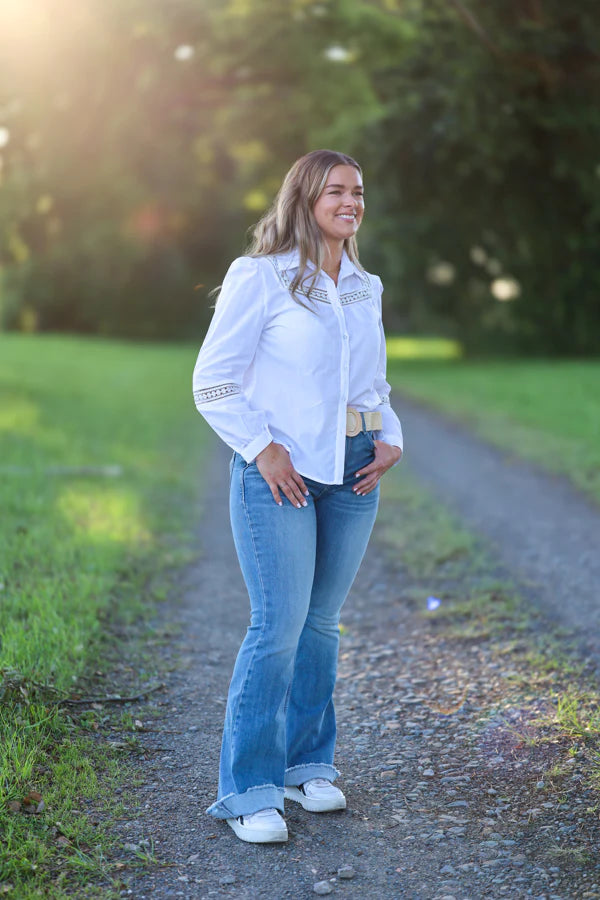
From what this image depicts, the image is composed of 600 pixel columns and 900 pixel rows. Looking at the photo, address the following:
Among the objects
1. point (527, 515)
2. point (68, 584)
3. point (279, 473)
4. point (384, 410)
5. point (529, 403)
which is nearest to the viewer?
point (279, 473)

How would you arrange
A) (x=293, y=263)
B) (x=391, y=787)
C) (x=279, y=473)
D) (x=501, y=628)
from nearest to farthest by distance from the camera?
(x=279, y=473) < (x=293, y=263) < (x=391, y=787) < (x=501, y=628)

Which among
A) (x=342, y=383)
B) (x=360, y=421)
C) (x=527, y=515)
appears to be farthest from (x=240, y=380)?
(x=527, y=515)

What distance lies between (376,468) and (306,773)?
1158 millimetres

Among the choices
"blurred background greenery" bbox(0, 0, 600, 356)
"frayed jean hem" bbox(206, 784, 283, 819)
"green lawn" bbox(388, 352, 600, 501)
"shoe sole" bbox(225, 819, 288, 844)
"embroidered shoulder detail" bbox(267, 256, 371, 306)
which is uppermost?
"blurred background greenery" bbox(0, 0, 600, 356)

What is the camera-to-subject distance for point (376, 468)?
3.20 metres

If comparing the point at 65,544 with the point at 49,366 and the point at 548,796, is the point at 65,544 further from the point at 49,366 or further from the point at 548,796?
the point at 49,366

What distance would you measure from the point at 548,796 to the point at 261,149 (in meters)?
24.2

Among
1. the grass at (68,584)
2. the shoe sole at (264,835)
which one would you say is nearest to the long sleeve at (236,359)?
the shoe sole at (264,835)

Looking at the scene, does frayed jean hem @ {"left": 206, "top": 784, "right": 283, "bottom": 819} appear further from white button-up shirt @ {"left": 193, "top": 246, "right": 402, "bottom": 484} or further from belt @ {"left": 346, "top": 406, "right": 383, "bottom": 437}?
belt @ {"left": 346, "top": 406, "right": 383, "bottom": 437}

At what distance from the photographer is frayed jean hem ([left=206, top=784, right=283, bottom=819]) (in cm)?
317

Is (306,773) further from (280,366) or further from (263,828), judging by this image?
(280,366)

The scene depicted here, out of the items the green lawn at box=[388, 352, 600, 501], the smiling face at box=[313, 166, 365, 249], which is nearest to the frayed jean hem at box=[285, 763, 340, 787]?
the smiling face at box=[313, 166, 365, 249]

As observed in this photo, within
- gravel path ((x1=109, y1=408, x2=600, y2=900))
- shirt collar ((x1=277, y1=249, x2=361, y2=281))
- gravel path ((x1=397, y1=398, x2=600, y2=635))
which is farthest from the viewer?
gravel path ((x1=397, y1=398, x2=600, y2=635))

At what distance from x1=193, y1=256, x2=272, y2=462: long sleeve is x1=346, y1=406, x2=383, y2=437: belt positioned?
307mm
